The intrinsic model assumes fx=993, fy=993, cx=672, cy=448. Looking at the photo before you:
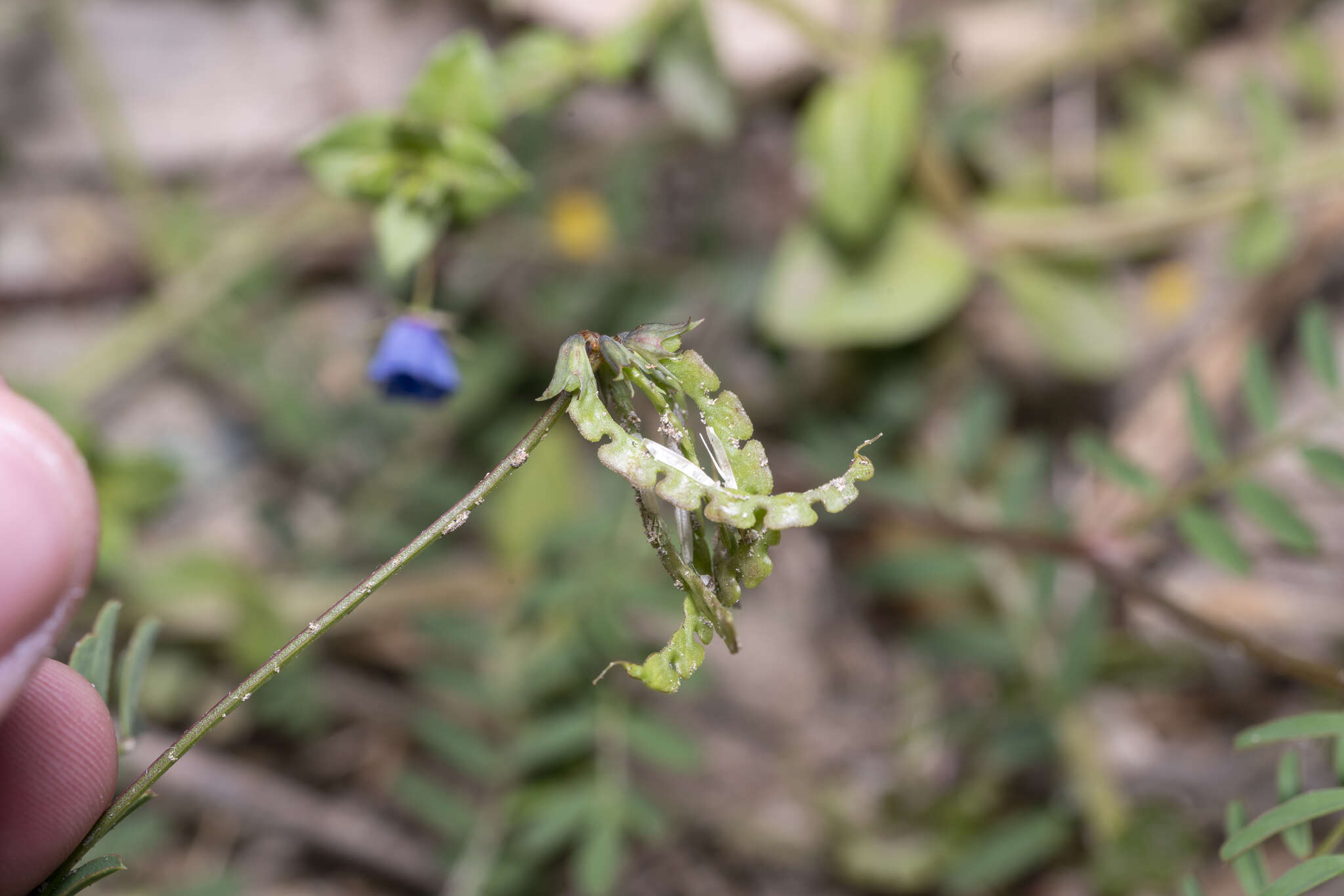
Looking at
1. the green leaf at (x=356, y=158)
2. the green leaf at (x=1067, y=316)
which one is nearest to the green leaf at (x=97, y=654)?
the green leaf at (x=356, y=158)

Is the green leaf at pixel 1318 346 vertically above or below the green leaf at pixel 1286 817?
above

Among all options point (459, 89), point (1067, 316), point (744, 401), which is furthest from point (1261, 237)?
point (459, 89)

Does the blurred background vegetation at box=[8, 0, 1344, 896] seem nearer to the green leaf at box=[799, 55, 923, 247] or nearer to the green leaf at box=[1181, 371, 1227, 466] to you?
the green leaf at box=[799, 55, 923, 247]

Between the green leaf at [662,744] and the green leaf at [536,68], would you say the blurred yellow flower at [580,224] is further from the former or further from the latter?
the green leaf at [662,744]

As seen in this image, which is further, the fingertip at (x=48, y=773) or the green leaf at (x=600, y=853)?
the green leaf at (x=600, y=853)

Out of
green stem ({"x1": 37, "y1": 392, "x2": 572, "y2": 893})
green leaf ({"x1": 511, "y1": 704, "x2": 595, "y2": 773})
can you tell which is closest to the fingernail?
green stem ({"x1": 37, "y1": 392, "x2": 572, "y2": 893})
